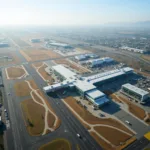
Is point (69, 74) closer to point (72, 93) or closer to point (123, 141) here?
point (72, 93)

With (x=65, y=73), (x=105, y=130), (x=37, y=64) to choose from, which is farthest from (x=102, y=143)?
(x=37, y=64)

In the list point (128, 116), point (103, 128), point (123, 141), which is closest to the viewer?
point (123, 141)

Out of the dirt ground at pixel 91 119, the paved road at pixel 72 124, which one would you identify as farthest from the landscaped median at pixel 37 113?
the dirt ground at pixel 91 119

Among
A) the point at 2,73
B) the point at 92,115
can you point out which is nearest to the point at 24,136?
the point at 92,115

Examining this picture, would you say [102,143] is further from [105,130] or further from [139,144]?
[139,144]

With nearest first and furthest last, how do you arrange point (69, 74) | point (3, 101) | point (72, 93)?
point (3, 101) → point (72, 93) → point (69, 74)

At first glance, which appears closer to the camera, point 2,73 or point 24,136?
point 24,136
